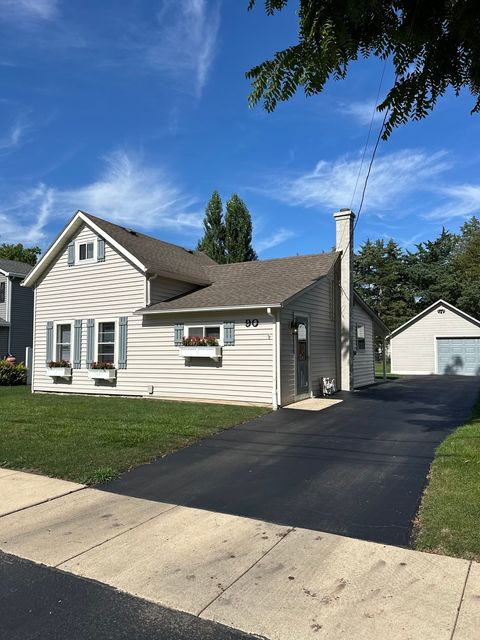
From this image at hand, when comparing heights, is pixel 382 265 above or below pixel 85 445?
above

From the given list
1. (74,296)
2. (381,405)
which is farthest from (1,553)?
(74,296)

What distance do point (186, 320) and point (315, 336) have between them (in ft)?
13.2

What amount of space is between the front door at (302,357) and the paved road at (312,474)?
310 cm

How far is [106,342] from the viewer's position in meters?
15.3

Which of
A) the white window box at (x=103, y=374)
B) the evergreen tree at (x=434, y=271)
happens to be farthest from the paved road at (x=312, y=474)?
the evergreen tree at (x=434, y=271)

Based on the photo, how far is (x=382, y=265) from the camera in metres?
44.1

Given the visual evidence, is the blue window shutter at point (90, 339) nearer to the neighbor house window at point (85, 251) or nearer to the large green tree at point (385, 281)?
the neighbor house window at point (85, 251)

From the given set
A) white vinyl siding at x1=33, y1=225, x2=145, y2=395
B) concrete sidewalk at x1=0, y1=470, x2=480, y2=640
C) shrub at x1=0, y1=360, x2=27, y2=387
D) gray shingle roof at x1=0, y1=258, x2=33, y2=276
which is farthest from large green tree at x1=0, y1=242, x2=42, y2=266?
concrete sidewalk at x1=0, y1=470, x2=480, y2=640

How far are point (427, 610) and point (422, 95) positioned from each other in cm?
338

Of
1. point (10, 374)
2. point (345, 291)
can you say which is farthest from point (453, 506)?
point (10, 374)

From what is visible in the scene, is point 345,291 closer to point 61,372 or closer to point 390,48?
point 61,372

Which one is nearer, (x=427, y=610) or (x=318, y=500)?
(x=427, y=610)

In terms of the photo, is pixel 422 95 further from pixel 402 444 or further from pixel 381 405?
pixel 381 405

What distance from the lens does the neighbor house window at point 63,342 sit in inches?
649
